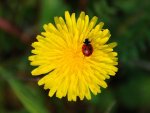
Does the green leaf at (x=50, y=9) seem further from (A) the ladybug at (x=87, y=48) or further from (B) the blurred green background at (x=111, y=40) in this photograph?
(A) the ladybug at (x=87, y=48)

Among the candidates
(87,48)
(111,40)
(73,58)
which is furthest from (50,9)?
(87,48)

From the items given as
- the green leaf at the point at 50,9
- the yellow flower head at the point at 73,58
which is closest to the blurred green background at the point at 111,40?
the green leaf at the point at 50,9

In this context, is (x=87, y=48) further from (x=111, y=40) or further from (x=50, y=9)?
(x=50, y=9)

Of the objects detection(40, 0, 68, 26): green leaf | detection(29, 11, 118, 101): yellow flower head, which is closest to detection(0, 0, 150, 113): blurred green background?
detection(40, 0, 68, 26): green leaf

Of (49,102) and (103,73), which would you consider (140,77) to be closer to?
(49,102)

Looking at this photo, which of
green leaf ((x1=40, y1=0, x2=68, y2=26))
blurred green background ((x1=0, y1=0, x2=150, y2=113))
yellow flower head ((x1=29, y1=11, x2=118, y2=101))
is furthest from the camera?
green leaf ((x1=40, y1=0, x2=68, y2=26))

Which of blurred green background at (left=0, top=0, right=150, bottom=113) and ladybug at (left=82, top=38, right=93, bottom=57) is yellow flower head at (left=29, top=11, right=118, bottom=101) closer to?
ladybug at (left=82, top=38, right=93, bottom=57)
